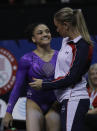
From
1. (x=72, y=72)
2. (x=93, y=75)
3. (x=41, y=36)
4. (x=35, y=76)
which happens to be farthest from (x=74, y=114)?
(x=93, y=75)

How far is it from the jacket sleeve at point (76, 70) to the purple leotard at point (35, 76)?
565mm

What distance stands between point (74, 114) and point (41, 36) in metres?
1.11

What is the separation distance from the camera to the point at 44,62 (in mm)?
3807

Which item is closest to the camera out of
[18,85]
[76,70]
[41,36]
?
[76,70]

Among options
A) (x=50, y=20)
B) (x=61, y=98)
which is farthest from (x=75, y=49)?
(x=50, y=20)

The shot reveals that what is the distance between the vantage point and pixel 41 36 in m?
3.99

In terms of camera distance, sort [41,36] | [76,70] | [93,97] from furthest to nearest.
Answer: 1. [93,97]
2. [41,36]
3. [76,70]

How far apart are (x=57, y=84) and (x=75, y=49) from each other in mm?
312

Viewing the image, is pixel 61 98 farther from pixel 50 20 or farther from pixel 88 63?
pixel 50 20

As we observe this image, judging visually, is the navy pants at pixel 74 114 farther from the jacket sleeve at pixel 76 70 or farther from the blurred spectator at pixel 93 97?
the blurred spectator at pixel 93 97

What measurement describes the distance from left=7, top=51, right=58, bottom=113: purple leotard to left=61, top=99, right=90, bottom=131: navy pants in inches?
21.1

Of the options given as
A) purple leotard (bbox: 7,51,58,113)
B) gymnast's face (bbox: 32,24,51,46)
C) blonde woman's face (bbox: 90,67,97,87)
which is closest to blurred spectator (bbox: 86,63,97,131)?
blonde woman's face (bbox: 90,67,97,87)

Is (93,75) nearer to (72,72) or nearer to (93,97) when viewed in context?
(93,97)

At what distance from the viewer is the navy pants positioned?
3.14 metres
